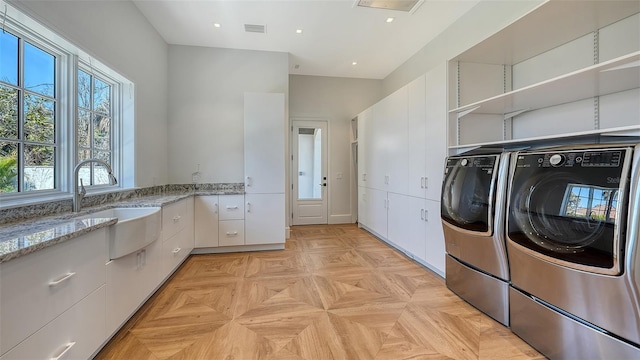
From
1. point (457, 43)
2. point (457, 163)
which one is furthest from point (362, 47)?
point (457, 163)

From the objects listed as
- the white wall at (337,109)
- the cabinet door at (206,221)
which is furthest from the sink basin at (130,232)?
the white wall at (337,109)

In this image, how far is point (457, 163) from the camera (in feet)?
7.41

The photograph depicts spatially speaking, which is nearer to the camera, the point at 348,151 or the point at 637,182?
the point at 637,182

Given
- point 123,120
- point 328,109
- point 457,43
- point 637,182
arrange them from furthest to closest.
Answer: point 328,109 < point 457,43 < point 123,120 < point 637,182

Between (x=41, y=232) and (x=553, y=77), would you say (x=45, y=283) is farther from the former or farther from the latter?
(x=553, y=77)

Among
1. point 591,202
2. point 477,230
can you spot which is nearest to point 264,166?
point 477,230

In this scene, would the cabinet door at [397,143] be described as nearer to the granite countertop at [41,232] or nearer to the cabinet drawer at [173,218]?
the cabinet drawer at [173,218]

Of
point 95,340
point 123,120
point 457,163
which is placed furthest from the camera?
point 123,120

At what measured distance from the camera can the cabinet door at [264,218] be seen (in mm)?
3549

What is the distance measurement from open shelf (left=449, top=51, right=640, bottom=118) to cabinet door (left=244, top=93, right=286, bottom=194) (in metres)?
2.17

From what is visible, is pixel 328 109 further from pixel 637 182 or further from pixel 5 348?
pixel 5 348

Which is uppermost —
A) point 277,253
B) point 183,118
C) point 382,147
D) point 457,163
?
point 183,118

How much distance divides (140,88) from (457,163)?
3.56 metres

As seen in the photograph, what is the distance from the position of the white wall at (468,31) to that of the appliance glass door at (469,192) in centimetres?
105
